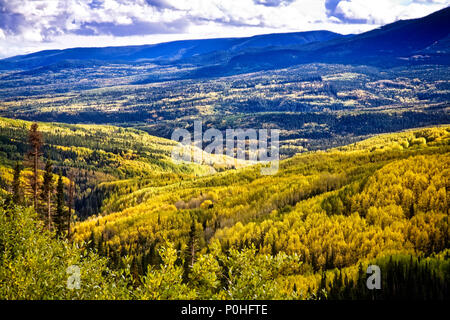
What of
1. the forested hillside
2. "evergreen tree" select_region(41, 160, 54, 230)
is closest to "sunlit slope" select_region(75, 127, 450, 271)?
the forested hillside

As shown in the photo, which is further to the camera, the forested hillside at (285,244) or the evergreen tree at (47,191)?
the evergreen tree at (47,191)

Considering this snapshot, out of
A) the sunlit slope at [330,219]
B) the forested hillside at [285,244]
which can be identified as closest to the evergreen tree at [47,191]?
the forested hillside at [285,244]

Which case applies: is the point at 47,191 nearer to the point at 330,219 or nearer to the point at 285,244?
the point at 285,244

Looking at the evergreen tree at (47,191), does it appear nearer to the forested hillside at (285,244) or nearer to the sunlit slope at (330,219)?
the forested hillside at (285,244)

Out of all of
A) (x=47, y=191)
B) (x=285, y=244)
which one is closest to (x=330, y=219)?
(x=285, y=244)

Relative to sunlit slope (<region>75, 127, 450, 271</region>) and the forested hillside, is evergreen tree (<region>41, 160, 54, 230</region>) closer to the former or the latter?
the forested hillside

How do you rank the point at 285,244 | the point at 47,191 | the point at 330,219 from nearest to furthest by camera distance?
the point at 285,244
the point at 330,219
the point at 47,191

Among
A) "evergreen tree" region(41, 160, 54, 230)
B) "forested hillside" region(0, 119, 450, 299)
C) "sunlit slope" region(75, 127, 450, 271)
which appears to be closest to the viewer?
"forested hillside" region(0, 119, 450, 299)

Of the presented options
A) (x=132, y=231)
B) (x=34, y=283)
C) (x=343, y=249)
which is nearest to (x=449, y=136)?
(x=343, y=249)

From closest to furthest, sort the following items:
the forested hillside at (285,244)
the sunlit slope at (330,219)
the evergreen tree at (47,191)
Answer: the forested hillside at (285,244)
the sunlit slope at (330,219)
the evergreen tree at (47,191)

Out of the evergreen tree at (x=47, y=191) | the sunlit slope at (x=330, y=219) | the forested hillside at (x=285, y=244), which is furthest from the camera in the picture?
the evergreen tree at (x=47, y=191)
